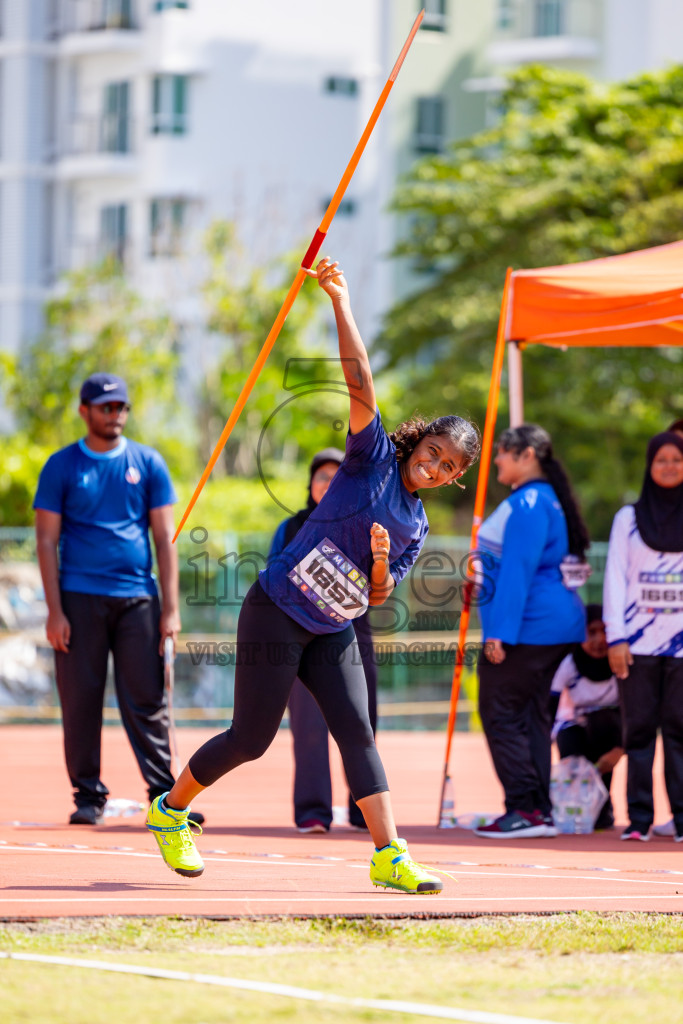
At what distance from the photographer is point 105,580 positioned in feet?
25.0

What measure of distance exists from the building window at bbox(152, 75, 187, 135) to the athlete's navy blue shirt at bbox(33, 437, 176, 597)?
1202 inches

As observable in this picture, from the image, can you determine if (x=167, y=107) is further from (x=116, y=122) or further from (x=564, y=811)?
(x=564, y=811)

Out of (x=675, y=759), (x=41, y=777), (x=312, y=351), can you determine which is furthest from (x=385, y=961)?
(x=312, y=351)

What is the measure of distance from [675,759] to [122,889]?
3286mm

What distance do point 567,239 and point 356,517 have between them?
64.6 ft

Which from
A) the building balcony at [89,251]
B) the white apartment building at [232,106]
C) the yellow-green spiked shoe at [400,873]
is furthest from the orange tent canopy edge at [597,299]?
the building balcony at [89,251]

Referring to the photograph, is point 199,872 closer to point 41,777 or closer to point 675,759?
point 675,759

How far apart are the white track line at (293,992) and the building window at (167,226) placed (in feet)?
92.2

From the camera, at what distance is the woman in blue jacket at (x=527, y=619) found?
7.91 m

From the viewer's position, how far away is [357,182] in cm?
3703

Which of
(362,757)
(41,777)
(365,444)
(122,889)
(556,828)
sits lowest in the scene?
(41,777)

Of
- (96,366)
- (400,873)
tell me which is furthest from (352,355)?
(96,366)

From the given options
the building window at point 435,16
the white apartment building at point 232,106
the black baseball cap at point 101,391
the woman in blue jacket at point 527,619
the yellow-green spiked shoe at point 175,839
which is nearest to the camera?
the yellow-green spiked shoe at point 175,839

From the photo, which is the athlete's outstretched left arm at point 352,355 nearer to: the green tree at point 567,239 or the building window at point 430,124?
the green tree at point 567,239
